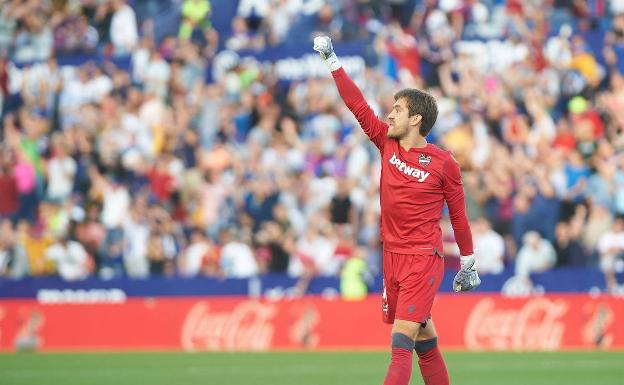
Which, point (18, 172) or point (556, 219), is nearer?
point (556, 219)

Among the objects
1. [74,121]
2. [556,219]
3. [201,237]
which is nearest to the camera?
[556,219]

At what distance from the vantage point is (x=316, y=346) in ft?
66.4

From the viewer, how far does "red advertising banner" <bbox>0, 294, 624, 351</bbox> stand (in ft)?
62.7

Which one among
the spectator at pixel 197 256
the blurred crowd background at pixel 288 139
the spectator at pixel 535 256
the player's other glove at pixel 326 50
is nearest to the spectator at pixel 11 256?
the blurred crowd background at pixel 288 139

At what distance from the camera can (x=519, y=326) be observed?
63.1 feet

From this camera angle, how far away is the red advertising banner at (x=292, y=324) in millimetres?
19125

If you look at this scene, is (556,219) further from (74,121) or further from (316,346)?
(74,121)

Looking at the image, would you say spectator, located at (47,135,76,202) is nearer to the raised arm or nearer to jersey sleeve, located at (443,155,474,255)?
the raised arm

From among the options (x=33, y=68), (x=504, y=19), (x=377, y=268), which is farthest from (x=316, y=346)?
(x=33, y=68)

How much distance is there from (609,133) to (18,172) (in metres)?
10.4

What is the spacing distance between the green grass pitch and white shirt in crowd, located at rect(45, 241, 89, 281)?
261cm

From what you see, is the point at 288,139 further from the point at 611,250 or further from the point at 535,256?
the point at 611,250

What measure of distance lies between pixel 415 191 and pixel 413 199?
61 millimetres

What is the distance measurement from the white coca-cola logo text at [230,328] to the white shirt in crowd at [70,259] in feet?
8.23
